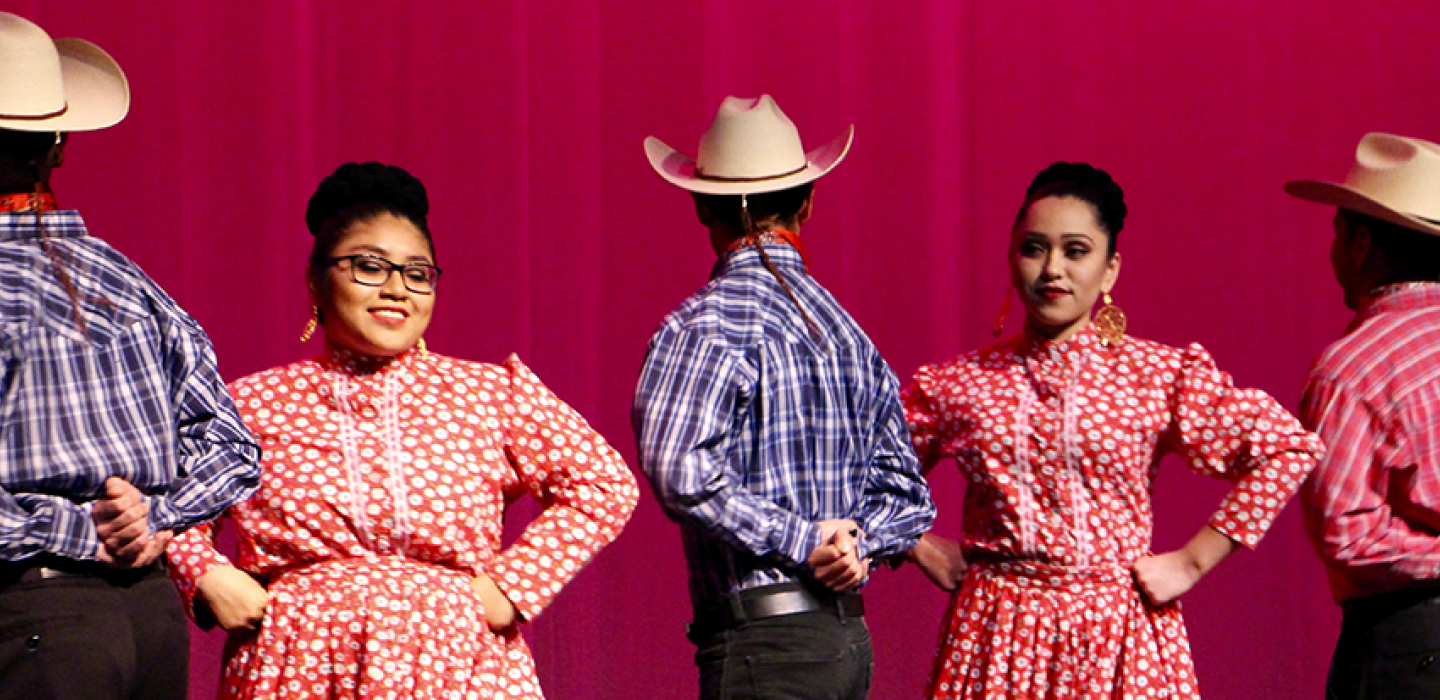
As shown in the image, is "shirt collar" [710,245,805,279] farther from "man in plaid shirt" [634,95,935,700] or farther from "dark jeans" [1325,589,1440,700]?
"dark jeans" [1325,589,1440,700]

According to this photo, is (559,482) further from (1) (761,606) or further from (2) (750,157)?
(2) (750,157)

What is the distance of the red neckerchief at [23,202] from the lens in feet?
7.32

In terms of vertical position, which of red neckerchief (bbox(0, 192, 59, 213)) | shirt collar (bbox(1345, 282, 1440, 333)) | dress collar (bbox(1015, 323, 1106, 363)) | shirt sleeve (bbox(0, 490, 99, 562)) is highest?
red neckerchief (bbox(0, 192, 59, 213))

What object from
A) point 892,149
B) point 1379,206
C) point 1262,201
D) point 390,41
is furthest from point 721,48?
point 1379,206

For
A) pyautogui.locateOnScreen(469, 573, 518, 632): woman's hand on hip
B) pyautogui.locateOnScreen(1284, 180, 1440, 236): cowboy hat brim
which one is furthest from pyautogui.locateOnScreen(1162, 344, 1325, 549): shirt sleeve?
pyautogui.locateOnScreen(469, 573, 518, 632): woman's hand on hip

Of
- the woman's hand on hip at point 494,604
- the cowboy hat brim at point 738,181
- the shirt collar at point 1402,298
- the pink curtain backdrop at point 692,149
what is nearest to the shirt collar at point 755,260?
the cowboy hat brim at point 738,181

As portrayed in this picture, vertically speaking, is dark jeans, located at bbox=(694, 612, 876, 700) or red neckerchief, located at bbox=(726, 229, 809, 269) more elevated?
red neckerchief, located at bbox=(726, 229, 809, 269)

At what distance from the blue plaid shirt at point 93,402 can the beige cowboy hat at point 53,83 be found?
136 millimetres

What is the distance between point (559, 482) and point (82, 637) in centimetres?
78

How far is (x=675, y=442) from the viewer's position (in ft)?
7.72

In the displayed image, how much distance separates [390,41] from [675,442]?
218 cm

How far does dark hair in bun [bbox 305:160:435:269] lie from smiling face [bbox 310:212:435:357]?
0.04 ft

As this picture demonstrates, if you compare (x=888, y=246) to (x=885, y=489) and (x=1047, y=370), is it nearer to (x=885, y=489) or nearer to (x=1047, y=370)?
(x=1047, y=370)

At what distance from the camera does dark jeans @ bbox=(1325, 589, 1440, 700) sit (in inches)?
104
